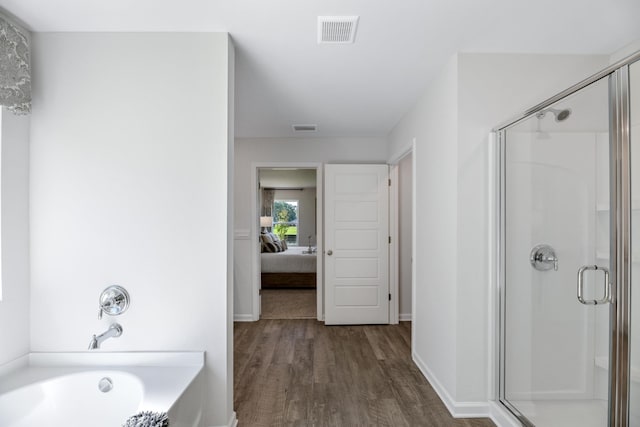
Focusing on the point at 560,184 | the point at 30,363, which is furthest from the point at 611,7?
the point at 30,363

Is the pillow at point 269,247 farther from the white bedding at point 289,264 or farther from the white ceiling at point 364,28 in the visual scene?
the white ceiling at point 364,28

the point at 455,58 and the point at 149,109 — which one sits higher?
the point at 455,58

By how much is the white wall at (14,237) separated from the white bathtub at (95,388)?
156mm

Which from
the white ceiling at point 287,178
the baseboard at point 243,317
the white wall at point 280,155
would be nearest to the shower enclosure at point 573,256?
the white wall at point 280,155

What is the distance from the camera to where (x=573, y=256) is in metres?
1.91

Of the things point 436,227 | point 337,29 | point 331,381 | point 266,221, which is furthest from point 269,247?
point 337,29

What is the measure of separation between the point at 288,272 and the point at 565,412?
515 centimetres

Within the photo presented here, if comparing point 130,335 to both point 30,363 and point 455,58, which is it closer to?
point 30,363

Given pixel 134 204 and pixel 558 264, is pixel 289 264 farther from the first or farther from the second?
pixel 558 264

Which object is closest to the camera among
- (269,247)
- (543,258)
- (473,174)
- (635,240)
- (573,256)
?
(635,240)

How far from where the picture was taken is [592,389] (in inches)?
71.6

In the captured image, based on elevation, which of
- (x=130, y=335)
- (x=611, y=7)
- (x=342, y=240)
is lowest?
(x=130, y=335)

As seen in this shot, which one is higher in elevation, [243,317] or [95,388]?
[95,388]

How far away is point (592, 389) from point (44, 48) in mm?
3540
